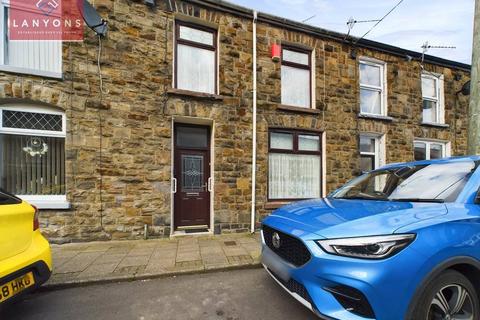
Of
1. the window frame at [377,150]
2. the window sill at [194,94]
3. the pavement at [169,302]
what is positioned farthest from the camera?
the window frame at [377,150]

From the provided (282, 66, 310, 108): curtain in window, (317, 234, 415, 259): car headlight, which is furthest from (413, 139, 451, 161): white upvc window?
(317, 234, 415, 259): car headlight

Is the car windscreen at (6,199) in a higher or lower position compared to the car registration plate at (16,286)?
higher

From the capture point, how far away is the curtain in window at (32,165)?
5418 millimetres

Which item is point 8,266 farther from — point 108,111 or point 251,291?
point 108,111

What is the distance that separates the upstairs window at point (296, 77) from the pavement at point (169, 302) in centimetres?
512

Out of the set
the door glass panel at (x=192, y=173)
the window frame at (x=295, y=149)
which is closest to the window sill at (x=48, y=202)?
the door glass panel at (x=192, y=173)

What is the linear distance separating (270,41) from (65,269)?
6.67 m

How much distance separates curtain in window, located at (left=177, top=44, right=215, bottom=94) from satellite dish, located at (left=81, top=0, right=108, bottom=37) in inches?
64.3

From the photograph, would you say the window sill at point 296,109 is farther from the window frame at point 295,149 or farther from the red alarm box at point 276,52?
the red alarm box at point 276,52

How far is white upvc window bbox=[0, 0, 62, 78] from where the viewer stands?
5.36 metres

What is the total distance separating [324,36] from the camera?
772cm

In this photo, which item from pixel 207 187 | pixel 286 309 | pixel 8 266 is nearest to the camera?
pixel 8 266

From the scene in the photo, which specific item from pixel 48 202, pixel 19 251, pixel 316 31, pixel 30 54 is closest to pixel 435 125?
pixel 316 31

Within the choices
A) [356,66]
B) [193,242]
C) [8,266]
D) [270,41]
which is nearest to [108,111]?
[193,242]
